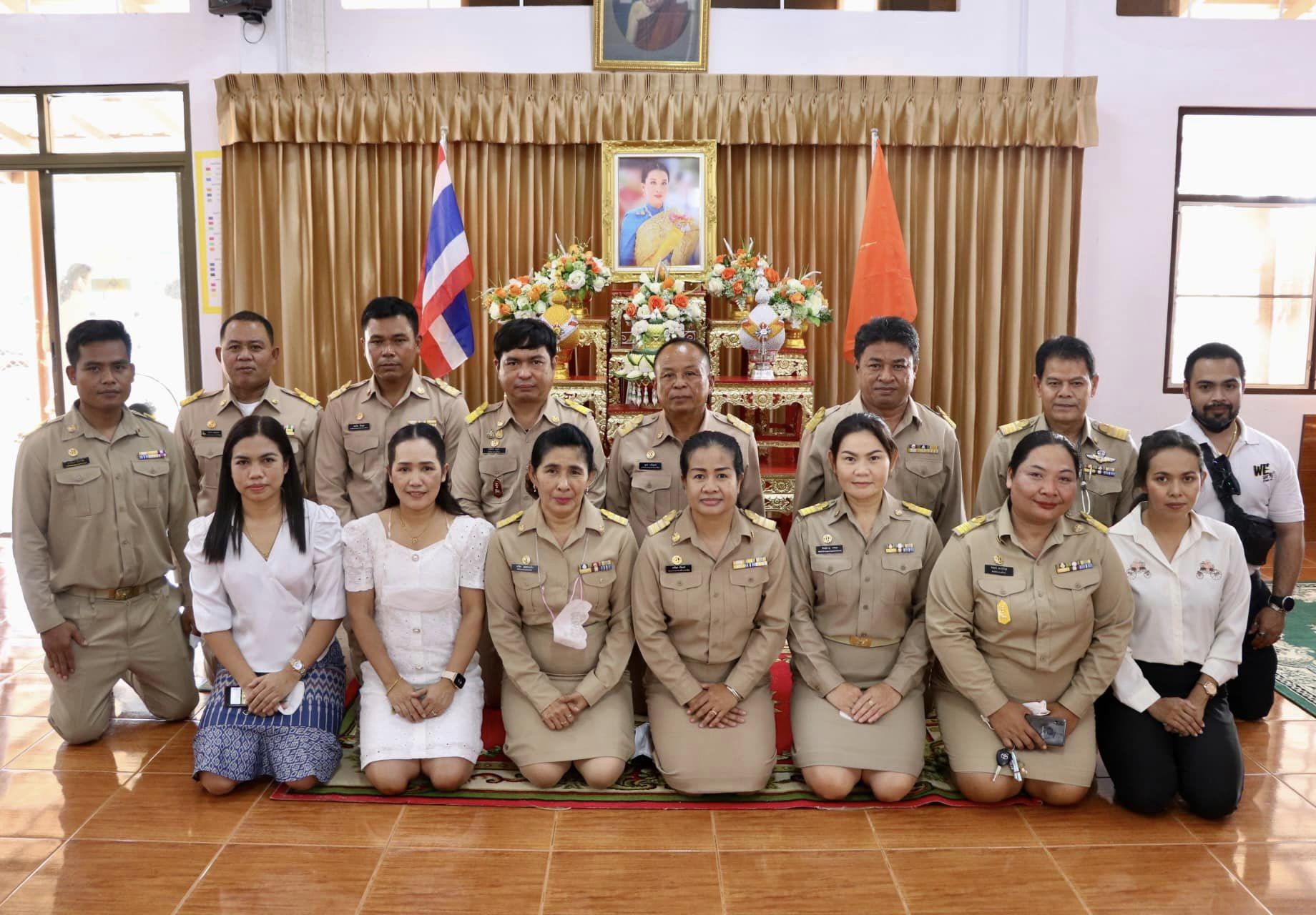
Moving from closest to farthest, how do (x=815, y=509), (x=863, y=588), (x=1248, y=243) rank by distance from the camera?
(x=863, y=588) < (x=815, y=509) < (x=1248, y=243)

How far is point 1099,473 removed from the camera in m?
3.55

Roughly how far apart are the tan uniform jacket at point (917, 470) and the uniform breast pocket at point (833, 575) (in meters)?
0.45

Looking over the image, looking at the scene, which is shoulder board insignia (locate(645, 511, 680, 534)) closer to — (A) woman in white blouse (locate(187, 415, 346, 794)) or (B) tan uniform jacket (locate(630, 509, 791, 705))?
(B) tan uniform jacket (locate(630, 509, 791, 705))

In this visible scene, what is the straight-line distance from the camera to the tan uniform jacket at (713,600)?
10.2 ft

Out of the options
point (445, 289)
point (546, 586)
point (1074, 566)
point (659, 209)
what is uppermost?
point (659, 209)

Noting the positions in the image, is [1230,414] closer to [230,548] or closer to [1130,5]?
[230,548]

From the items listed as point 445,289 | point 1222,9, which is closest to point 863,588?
point 445,289

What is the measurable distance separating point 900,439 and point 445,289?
3.14 m

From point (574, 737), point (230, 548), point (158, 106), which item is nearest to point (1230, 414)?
point (574, 737)

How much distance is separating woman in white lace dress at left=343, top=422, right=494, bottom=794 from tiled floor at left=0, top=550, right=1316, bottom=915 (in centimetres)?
27

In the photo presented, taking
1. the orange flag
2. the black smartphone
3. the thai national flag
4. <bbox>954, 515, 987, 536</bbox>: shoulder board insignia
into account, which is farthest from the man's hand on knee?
the orange flag

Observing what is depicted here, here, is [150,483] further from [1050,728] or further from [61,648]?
[1050,728]

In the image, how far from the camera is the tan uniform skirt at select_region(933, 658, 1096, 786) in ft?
9.59

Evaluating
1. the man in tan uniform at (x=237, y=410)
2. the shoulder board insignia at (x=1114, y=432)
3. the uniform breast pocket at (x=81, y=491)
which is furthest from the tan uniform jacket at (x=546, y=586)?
the shoulder board insignia at (x=1114, y=432)
